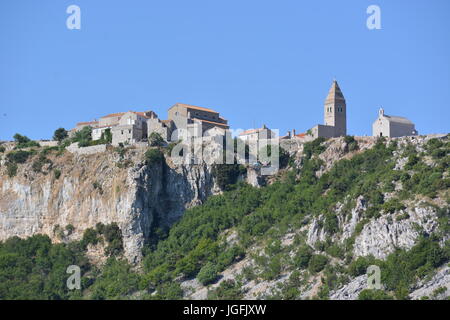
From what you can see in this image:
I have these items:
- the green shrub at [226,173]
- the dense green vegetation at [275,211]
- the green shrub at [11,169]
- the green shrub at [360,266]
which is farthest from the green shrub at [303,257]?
the green shrub at [11,169]

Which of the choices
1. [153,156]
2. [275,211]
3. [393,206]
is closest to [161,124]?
[153,156]

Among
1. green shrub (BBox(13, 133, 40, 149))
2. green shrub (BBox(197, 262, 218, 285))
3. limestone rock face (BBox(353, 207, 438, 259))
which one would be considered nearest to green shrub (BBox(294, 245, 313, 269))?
limestone rock face (BBox(353, 207, 438, 259))

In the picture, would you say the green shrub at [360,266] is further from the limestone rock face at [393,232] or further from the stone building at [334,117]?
the stone building at [334,117]

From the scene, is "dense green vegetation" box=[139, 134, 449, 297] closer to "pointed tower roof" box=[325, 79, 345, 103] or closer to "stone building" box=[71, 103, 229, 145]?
"pointed tower roof" box=[325, 79, 345, 103]

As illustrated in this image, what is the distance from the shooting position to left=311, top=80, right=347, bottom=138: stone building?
8469 centimetres

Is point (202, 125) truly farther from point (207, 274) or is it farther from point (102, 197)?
point (207, 274)

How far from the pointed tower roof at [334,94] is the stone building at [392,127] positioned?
138 inches

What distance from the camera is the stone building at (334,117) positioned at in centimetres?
8469

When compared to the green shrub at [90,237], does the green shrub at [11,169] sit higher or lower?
higher
